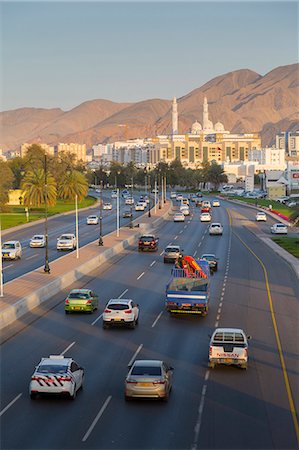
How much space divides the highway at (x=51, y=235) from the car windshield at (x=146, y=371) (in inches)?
1032

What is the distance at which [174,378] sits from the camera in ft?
85.1

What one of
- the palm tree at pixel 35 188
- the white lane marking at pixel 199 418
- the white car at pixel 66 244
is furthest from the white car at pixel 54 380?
the palm tree at pixel 35 188

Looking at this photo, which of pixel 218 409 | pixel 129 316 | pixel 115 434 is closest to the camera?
pixel 115 434

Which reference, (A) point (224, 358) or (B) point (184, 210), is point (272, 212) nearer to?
(B) point (184, 210)

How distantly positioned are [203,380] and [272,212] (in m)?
103

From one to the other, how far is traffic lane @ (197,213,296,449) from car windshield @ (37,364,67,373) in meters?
4.47

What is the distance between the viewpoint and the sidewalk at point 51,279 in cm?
3688

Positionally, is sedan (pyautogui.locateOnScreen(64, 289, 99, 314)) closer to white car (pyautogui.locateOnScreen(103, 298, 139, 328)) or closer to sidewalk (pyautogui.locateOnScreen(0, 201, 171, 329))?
sidewalk (pyautogui.locateOnScreen(0, 201, 171, 329))

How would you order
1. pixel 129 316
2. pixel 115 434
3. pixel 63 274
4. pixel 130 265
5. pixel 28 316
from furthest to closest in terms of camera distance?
pixel 130 265 → pixel 63 274 → pixel 28 316 → pixel 129 316 → pixel 115 434

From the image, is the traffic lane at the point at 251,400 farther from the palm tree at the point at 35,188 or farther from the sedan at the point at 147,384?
the palm tree at the point at 35,188

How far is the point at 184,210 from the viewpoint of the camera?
118500 millimetres

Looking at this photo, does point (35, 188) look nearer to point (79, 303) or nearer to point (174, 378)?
point (79, 303)

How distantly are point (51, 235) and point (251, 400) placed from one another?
62.6 m

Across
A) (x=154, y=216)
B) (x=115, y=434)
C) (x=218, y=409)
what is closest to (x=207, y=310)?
(x=218, y=409)
